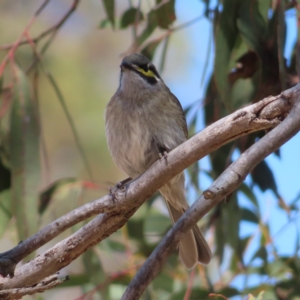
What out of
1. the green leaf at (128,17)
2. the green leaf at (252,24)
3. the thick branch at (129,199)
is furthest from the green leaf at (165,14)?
the thick branch at (129,199)

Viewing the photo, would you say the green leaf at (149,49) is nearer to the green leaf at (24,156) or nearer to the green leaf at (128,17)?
the green leaf at (128,17)

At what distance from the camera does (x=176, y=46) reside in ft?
18.6

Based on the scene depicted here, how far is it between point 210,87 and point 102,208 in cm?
158

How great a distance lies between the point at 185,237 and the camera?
9.61ft

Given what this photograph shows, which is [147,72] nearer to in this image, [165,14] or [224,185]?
[165,14]

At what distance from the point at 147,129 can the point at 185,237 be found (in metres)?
0.56

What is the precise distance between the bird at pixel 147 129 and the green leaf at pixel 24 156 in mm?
393

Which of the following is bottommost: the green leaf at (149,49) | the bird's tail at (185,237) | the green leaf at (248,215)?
the green leaf at (248,215)

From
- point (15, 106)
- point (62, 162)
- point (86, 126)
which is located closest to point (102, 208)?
point (15, 106)

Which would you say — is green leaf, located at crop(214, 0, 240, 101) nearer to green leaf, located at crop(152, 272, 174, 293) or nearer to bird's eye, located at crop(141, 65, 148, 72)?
bird's eye, located at crop(141, 65, 148, 72)

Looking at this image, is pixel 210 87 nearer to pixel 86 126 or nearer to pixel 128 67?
pixel 128 67

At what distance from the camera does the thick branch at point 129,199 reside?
1.72 m

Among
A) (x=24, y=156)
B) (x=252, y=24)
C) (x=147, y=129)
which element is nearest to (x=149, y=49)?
(x=147, y=129)

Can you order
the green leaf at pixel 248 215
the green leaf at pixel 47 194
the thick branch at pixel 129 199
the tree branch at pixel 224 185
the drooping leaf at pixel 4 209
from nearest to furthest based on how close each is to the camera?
the tree branch at pixel 224 185 → the thick branch at pixel 129 199 → the drooping leaf at pixel 4 209 → the green leaf at pixel 47 194 → the green leaf at pixel 248 215
